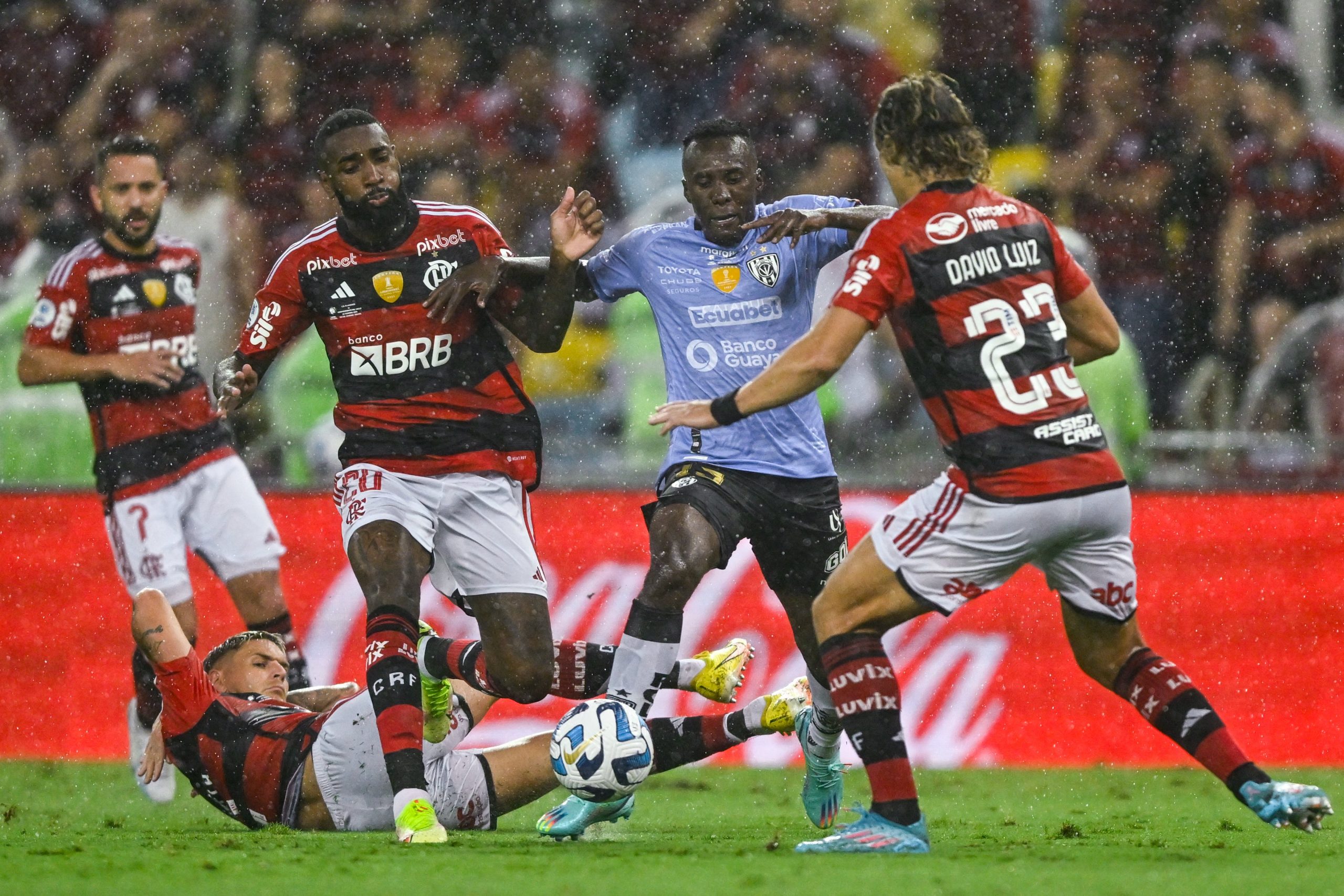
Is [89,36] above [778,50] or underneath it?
above

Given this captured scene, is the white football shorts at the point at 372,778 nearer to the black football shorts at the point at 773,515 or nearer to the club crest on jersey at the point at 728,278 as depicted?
the black football shorts at the point at 773,515

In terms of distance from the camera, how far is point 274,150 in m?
11.3

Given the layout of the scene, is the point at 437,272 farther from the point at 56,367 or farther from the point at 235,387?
the point at 56,367

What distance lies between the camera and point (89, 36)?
1209 cm

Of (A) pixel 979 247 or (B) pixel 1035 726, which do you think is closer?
(A) pixel 979 247

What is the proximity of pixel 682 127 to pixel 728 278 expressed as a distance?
5338mm

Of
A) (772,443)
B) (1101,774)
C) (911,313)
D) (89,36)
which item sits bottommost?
(1101,774)

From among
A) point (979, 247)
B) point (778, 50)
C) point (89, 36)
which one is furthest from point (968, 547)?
point (89, 36)

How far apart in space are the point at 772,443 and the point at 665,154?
5.51 meters

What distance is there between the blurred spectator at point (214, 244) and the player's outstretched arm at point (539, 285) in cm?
499

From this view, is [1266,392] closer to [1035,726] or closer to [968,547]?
[1035,726]

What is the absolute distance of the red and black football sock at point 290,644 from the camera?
7.98m

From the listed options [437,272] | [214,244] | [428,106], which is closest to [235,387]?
[437,272]

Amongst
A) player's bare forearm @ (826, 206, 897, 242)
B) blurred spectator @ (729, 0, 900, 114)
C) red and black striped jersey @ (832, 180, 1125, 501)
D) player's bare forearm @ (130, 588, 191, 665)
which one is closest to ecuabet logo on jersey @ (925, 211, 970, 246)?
red and black striped jersey @ (832, 180, 1125, 501)
